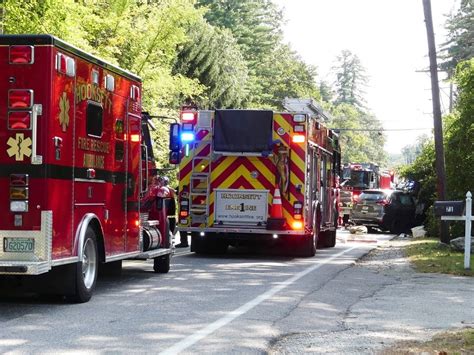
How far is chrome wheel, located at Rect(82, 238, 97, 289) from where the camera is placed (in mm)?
10152

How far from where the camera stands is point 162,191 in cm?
1331

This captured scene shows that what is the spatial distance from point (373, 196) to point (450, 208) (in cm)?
1678

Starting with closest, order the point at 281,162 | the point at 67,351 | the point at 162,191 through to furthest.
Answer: the point at 67,351, the point at 162,191, the point at 281,162

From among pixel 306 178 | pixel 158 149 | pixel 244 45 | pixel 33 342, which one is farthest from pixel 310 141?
pixel 244 45

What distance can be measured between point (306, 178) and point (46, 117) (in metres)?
9.02

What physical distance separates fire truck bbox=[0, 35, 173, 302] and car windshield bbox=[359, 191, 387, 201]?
21773 millimetres

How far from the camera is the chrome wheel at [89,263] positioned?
10.2 m

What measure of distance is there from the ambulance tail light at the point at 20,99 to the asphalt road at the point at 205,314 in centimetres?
223

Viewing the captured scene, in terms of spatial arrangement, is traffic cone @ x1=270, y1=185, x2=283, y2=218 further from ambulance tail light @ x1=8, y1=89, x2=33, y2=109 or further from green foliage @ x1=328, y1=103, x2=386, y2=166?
green foliage @ x1=328, y1=103, x2=386, y2=166

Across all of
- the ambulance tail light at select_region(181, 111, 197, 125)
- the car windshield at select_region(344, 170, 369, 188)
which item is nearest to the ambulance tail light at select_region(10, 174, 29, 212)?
the ambulance tail light at select_region(181, 111, 197, 125)

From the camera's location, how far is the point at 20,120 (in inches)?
356

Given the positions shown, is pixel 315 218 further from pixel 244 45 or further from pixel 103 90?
pixel 244 45

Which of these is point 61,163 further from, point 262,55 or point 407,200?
point 262,55

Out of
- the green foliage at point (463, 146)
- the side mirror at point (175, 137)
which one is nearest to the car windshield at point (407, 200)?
the green foliage at point (463, 146)
